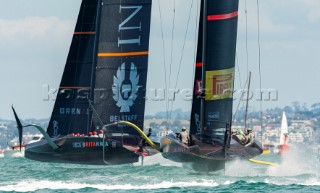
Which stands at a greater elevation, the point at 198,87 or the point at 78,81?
the point at 78,81

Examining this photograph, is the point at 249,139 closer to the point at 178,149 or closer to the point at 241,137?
the point at 241,137

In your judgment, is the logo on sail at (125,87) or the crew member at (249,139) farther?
the logo on sail at (125,87)

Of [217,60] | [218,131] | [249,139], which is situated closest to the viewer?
[218,131]

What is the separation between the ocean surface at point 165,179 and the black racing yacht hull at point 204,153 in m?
0.49

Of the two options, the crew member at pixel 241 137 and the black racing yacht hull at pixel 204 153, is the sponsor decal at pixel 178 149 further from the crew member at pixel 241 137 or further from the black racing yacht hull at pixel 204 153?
the crew member at pixel 241 137

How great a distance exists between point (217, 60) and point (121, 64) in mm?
8957

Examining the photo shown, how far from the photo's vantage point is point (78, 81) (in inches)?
2061

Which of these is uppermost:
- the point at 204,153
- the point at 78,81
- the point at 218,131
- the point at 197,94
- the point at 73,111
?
the point at 78,81

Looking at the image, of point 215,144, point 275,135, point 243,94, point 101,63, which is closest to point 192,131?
point 215,144

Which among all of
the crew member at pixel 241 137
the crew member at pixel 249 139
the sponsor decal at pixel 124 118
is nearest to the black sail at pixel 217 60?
the crew member at pixel 241 137

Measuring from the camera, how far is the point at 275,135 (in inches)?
7820

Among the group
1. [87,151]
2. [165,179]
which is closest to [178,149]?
[165,179]

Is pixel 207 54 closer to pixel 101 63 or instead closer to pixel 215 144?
pixel 215 144

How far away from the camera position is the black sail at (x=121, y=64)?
4956cm
